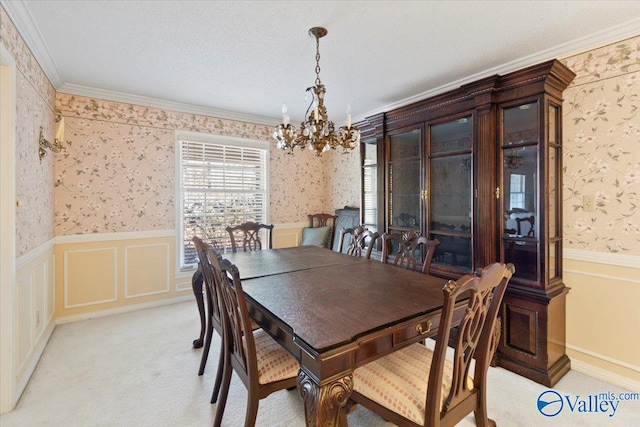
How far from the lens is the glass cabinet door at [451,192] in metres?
2.61

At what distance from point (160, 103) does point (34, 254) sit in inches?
81.4

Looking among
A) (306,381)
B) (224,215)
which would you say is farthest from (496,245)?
(224,215)

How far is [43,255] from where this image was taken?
8.80 feet

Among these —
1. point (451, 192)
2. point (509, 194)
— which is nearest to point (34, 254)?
point (451, 192)

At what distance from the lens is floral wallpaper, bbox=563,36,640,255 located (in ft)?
6.81

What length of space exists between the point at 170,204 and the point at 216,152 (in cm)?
91

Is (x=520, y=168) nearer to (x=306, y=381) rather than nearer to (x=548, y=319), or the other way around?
(x=548, y=319)

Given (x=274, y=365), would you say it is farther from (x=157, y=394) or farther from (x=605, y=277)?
(x=605, y=277)

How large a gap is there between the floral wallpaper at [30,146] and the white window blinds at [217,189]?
1298 mm

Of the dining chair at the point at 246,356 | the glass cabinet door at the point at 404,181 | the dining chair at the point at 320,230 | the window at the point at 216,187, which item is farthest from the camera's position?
the dining chair at the point at 320,230

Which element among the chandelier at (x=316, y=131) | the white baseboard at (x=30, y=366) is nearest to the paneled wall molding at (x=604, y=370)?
the chandelier at (x=316, y=131)

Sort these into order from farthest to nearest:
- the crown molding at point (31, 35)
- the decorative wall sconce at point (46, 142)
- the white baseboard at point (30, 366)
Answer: the decorative wall sconce at point (46, 142)
the white baseboard at point (30, 366)
the crown molding at point (31, 35)

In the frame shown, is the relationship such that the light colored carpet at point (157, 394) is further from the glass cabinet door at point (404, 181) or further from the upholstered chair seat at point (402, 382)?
the glass cabinet door at point (404, 181)

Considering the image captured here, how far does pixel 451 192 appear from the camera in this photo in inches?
108
